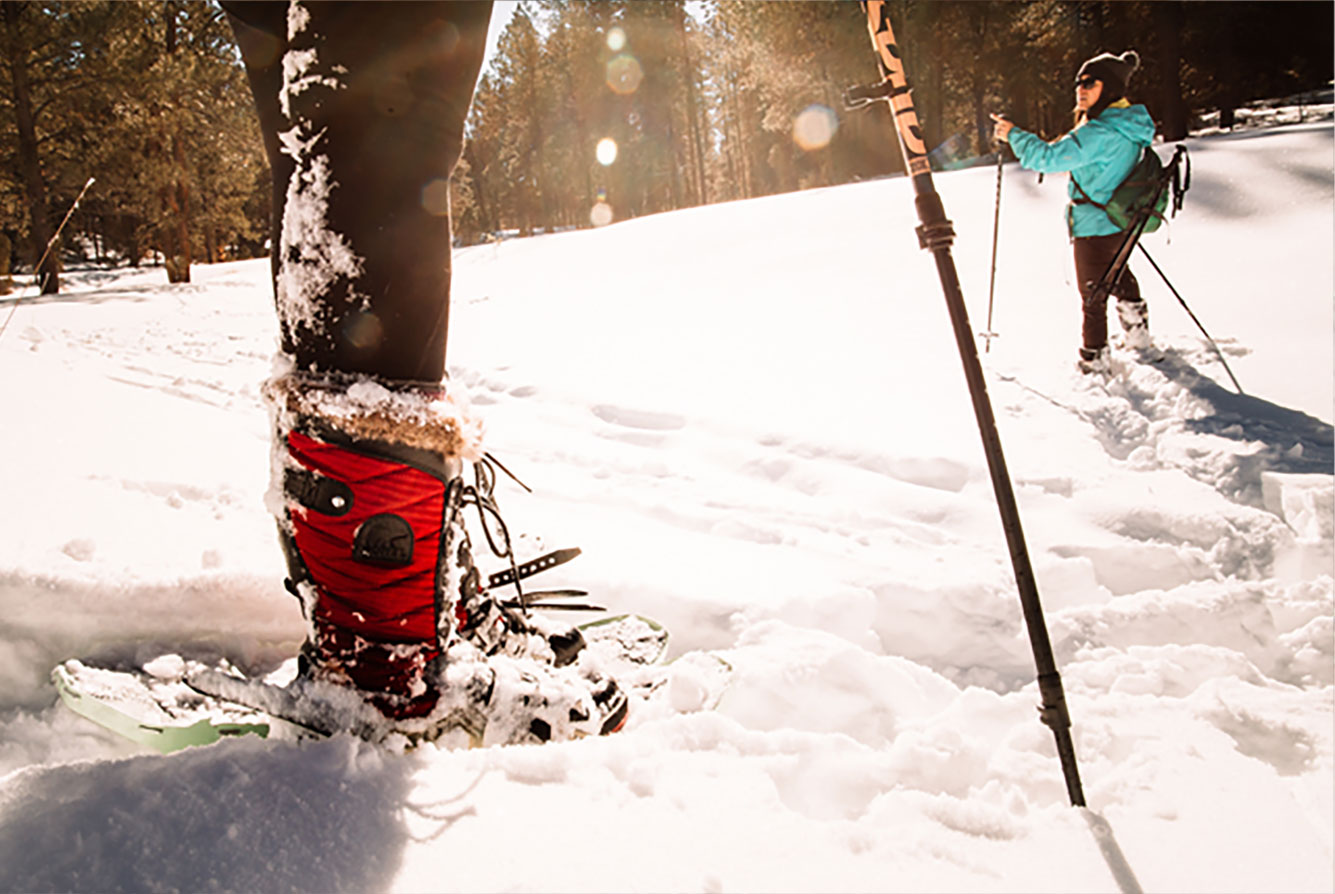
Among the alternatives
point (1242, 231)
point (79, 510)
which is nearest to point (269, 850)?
point (79, 510)

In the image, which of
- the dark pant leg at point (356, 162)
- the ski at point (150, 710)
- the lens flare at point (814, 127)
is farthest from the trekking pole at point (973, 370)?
the lens flare at point (814, 127)

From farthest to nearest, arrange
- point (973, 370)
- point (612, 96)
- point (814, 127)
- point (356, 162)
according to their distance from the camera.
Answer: point (612, 96) < point (814, 127) < point (973, 370) < point (356, 162)

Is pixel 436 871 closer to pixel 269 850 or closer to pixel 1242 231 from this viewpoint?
pixel 269 850

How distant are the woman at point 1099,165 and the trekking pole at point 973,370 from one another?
3.76 metres

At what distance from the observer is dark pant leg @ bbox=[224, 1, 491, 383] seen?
0.91m

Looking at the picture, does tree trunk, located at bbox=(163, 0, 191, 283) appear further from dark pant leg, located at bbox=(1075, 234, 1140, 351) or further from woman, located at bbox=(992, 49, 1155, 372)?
dark pant leg, located at bbox=(1075, 234, 1140, 351)

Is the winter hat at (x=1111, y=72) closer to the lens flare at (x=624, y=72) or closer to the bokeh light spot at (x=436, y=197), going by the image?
the bokeh light spot at (x=436, y=197)

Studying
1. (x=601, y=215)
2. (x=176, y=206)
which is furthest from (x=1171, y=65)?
(x=601, y=215)

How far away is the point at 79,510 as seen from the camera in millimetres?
1546

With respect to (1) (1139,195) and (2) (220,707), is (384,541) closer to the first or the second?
(2) (220,707)

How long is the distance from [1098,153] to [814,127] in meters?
25.4

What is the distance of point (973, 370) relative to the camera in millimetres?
1120

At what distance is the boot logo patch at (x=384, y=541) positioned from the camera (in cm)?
95

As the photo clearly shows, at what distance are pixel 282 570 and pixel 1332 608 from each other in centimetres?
256
